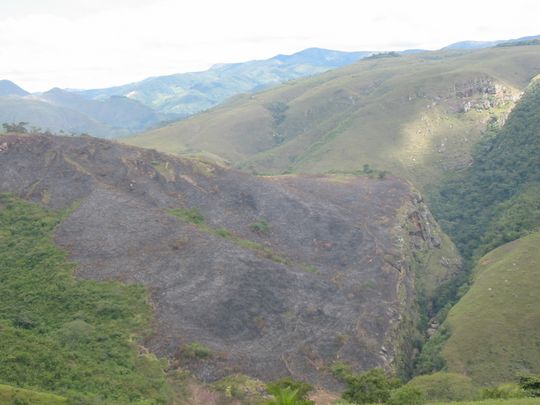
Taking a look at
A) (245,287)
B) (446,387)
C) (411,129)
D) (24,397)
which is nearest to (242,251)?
(245,287)

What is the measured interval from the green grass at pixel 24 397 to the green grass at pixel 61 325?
264 centimetres

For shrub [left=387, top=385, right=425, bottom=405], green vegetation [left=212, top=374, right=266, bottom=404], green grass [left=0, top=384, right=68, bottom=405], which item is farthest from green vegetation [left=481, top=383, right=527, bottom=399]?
green grass [left=0, top=384, right=68, bottom=405]

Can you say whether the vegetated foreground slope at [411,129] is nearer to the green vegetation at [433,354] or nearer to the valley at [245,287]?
the valley at [245,287]

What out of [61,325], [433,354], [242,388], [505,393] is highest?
[61,325]

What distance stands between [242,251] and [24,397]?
105ft

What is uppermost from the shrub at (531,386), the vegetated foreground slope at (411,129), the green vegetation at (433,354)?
the vegetated foreground slope at (411,129)

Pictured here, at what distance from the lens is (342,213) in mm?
76188

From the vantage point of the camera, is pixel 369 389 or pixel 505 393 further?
pixel 369 389

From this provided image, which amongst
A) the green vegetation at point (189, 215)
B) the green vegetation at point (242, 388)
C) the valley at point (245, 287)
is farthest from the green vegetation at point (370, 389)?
the green vegetation at point (189, 215)

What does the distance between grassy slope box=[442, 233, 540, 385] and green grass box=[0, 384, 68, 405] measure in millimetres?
35765

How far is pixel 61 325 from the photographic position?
135 feet

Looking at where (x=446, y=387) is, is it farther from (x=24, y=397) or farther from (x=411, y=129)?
(x=411, y=129)

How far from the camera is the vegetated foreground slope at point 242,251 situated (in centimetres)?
4584

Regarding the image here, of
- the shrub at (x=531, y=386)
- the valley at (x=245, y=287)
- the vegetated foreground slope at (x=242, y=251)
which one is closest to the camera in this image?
the shrub at (x=531, y=386)
